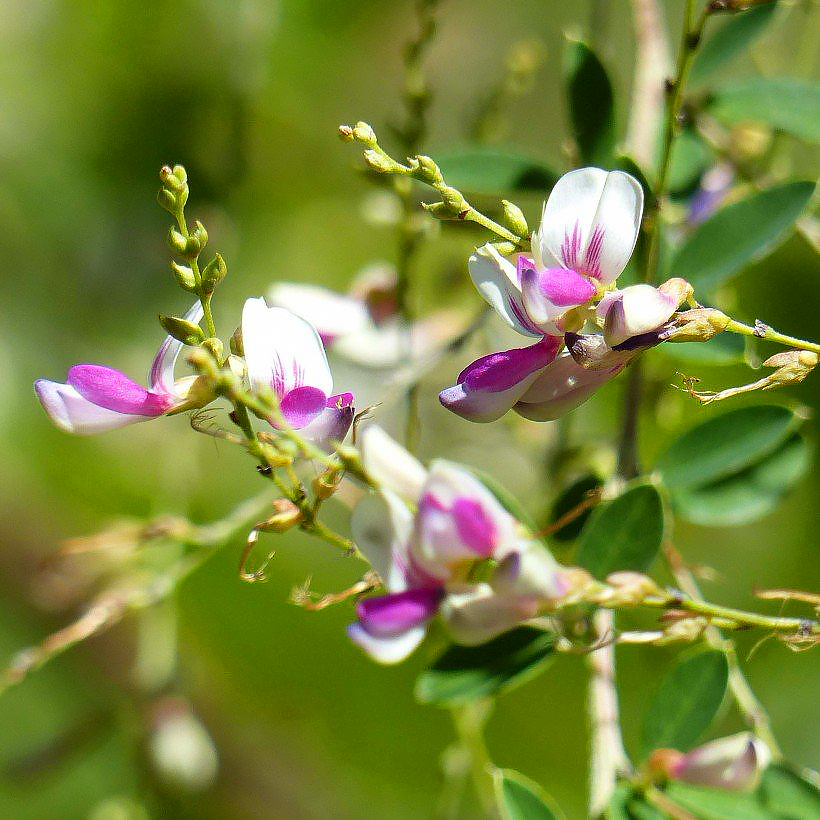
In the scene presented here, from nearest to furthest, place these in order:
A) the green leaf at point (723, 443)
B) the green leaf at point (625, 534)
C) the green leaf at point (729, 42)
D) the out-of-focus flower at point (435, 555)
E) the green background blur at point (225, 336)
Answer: the out-of-focus flower at point (435, 555)
the green leaf at point (625, 534)
the green leaf at point (723, 443)
the green leaf at point (729, 42)
the green background blur at point (225, 336)

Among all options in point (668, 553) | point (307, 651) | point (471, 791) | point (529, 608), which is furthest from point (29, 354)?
point (529, 608)

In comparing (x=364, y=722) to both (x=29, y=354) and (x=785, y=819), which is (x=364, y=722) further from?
(x=785, y=819)

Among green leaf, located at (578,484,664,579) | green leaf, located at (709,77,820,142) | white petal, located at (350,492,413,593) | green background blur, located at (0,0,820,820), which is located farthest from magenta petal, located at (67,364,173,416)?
green background blur, located at (0,0,820,820)

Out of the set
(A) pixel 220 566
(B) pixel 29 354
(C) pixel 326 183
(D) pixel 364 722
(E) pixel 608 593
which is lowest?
(D) pixel 364 722

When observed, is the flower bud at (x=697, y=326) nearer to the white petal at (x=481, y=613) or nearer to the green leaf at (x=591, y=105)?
the white petal at (x=481, y=613)

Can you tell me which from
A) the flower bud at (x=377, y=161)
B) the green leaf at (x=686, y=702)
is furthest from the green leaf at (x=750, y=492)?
the flower bud at (x=377, y=161)

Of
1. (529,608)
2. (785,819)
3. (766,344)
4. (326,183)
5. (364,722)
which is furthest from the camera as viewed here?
(326,183)

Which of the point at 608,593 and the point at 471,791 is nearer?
the point at 608,593
